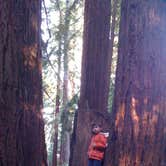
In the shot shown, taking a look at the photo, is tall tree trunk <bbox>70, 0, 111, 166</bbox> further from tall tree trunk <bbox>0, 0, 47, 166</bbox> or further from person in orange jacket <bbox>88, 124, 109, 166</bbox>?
tall tree trunk <bbox>0, 0, 47, 166</bbox>

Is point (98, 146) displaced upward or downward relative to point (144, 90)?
downward

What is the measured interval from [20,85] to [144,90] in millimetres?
1366

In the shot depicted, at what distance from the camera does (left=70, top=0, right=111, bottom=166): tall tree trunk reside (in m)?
11.2

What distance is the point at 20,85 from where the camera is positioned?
4.63m

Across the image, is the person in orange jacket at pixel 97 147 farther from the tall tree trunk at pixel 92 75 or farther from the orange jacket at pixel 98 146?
the tall tree trunk at pixel 92 75

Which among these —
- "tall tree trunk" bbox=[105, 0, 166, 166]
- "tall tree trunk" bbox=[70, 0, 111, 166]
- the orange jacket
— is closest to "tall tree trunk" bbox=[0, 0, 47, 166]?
"tall tree trunk" bbox=[105, 0, 166, 166]

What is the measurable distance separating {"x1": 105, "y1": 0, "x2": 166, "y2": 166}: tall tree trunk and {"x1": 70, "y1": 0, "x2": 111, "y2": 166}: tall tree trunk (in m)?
6.68

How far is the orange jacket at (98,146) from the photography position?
27.8 feet

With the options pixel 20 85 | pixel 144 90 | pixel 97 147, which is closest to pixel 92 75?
pixel 97 147

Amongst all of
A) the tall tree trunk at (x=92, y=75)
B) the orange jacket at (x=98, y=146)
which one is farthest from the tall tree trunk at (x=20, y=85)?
the tall tree trunk at (x=92, y=75)

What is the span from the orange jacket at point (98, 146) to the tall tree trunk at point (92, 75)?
7.64ft

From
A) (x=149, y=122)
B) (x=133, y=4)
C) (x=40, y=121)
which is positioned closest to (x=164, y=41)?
(x=133, y=4)

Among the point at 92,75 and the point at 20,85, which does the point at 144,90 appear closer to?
the point at 20,85

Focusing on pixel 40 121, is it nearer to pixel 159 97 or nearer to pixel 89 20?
pixel 159 97
